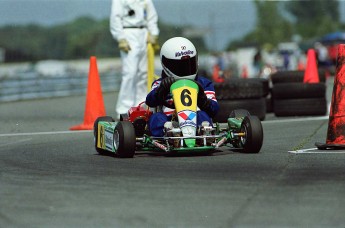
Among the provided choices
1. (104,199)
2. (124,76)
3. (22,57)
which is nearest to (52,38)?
(22,57)

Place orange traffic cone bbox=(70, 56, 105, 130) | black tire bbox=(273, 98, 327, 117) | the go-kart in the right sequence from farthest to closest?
black tire bbox=(273, 98, 327, 117)
orange traffic cone bbox=(70, 56, 105, 130)
the go-kart

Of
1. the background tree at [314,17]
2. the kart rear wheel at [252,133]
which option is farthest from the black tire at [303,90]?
the background tree at [314,17]

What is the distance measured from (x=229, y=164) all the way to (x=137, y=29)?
287 inches

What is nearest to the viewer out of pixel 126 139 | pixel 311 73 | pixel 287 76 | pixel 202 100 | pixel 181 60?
pixel 126 139

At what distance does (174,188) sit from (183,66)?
10.4 feet

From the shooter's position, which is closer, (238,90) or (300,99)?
(238,90)

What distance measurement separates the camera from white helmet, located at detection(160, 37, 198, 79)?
10102 millimetres

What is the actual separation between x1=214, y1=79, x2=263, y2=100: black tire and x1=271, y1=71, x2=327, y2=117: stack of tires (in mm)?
1005

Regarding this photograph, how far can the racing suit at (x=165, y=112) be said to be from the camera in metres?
9.67

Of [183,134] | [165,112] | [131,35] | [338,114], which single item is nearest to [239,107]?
[131,35]

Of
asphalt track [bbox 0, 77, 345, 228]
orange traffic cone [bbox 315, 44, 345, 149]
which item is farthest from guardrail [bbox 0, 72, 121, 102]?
orange traffic cone [bbox 315, 44, 345, 149]

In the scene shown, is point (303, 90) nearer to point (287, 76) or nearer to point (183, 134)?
point (287, 76)

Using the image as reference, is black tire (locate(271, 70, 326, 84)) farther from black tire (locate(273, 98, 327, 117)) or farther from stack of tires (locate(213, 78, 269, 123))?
stack of tires (locate(213, 78, 269, 123))

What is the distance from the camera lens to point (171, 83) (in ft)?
32.0
